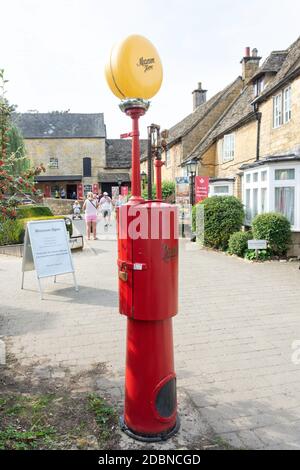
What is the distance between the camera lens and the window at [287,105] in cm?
1205

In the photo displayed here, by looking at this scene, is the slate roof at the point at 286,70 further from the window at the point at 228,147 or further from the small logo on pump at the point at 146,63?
the small logo on pump at the point at 146,63

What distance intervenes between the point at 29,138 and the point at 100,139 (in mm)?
8223

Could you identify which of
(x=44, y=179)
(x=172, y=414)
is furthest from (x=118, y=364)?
(x=44, y=179)

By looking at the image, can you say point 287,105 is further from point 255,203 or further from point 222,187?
point 222,187

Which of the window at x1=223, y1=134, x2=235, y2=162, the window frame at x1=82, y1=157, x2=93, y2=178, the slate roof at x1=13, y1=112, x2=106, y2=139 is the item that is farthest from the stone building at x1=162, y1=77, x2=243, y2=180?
the slate roof at x1=13, y1=112, x2=106, y2=139

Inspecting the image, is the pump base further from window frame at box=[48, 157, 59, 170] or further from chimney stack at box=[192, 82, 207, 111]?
window frame at box=[48, 157, 59, 170]

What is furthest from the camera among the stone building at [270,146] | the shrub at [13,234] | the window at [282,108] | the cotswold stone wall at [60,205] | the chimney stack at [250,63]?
the cotswold stone wall at [60,205]

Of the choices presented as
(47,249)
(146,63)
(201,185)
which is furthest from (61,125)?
(146,63)

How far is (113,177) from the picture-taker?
144 feet

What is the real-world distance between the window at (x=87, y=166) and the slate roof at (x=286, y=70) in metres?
31.3

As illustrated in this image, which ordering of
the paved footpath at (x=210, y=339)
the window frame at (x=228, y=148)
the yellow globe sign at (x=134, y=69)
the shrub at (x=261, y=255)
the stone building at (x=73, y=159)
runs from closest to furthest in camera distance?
1. the yellow globe sign at (x=134, y=69)
2. the paved footpath at (x=210, y=339)
3. the shrub at (x=261, y=255)
4. the window frame at (x=228, y=148)
5. the stone building at (x=73, y=159)

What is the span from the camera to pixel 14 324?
524cm

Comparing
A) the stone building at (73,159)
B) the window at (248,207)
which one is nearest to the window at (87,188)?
the stone building at (73,159)

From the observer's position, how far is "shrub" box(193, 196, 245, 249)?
1149 cm
